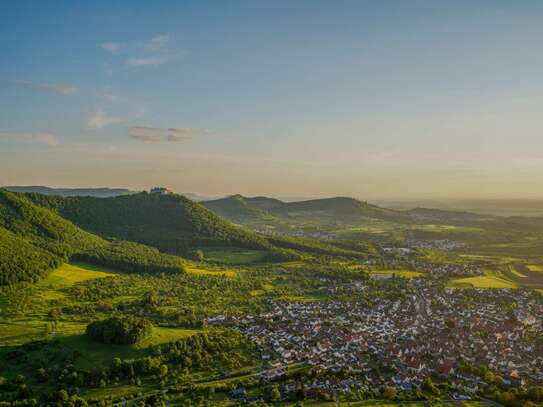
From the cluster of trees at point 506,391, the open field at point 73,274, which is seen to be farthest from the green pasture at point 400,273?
the open field at point 73,274

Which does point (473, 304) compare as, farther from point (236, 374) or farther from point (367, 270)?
point (236, 374)

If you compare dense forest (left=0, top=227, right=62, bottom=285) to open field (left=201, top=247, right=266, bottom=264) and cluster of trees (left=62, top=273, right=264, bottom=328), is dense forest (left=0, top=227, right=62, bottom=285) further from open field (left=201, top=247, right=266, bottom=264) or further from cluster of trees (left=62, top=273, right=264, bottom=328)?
open field (left=201, top=247, right=266, bottom=264)

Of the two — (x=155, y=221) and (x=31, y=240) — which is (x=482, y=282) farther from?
(x=31, y=240)

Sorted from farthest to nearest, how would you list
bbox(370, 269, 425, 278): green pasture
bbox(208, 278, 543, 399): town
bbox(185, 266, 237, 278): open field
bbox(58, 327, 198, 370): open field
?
1. bbox(370, 269, 425, 278): green pasture
2. bbox(185, 266, 237, 278): open field
3. bbox(58, 327, 198, 370): open field
4. bbox(208, 278, 543, 399): town

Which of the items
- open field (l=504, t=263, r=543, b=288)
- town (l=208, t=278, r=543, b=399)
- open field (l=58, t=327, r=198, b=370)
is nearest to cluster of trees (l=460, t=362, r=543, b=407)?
town (l=208, t=278, r=543, b=399)

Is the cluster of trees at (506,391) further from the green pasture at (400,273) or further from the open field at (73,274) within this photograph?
the open field at (73,274)
